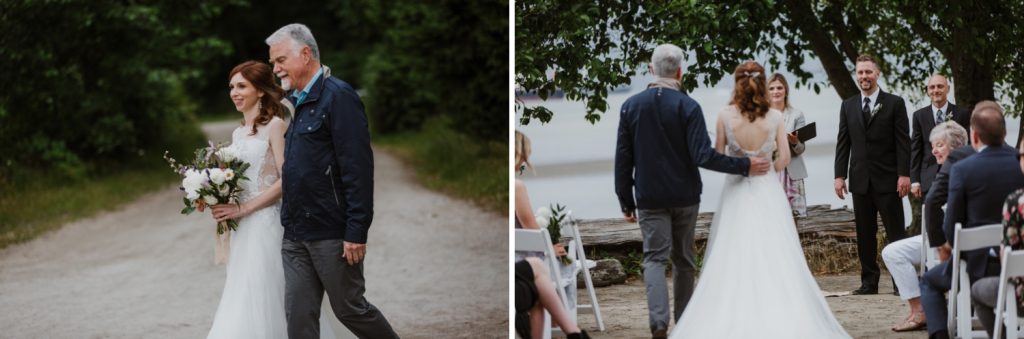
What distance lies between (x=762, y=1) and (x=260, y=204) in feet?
6.83

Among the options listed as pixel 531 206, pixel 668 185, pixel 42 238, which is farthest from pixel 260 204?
pixel 42 238

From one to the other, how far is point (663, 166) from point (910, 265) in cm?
98

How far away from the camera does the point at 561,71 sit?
494 cm

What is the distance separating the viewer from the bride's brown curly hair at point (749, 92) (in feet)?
15.6

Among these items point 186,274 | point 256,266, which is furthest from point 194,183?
point 186,274

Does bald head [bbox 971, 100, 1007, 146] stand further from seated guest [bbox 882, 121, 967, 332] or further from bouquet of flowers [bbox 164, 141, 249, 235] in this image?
bouquet of flowers [bbox 164, 141, 249, 235]

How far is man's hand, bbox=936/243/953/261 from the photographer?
4713 millimetres

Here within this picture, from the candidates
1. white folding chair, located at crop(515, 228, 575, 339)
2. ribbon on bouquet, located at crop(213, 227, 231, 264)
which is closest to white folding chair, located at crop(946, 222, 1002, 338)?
white folding chair, located at crop(515, 228, 575, 339)

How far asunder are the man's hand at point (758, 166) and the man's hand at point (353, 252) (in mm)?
1472

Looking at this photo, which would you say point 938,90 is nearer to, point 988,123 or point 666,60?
point 988,123

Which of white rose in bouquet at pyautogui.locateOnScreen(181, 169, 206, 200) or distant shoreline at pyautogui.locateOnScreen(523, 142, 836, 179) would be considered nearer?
distant shoreline at pyautogui.locateOnScreen(523, 142, 836, 179)

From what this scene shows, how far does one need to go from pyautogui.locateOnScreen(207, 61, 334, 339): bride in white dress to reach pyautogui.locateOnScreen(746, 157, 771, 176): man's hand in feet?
5.86

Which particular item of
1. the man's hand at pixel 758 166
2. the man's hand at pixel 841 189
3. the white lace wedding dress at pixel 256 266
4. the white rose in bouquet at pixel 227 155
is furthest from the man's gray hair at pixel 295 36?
the man's hand at pixel 841 189

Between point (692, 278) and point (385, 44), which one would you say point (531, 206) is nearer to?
point (692, 278)
